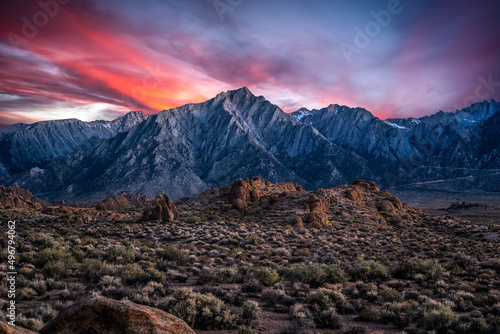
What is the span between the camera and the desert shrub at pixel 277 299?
9070 millimetres

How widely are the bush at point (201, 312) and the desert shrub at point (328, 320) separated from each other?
8.96 ft

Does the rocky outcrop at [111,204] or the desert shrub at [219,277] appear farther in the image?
the rocky outcrop at [111,204]

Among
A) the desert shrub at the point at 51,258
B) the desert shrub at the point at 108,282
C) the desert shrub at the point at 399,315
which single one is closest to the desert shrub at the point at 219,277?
the desert shrub at the point at 108,282

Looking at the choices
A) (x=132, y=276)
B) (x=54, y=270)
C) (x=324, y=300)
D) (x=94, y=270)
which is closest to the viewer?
(x=324, y=300)

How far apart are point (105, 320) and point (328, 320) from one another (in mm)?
6298

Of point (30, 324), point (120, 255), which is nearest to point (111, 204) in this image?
point (120, 255)

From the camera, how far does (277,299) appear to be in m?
9.33

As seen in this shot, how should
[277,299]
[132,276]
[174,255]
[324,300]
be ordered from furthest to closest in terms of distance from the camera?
[174,255]
[132,276]
[277,299]
[324,300]

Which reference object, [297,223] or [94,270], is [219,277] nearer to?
[94,270]

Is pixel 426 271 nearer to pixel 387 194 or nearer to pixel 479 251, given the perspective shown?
pixel 479 251

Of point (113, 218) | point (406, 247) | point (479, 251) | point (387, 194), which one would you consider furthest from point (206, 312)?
point (387, 194)

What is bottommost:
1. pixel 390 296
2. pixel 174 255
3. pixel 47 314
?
pixel 174 255

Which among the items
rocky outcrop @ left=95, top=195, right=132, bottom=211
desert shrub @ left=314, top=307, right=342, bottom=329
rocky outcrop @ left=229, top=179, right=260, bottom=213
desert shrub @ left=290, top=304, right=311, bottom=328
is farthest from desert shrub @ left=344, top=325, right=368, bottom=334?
rocky outcrop @ left=95, top=195, right=132, bottom=211

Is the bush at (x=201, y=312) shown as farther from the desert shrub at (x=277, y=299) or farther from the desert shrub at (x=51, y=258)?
the desert shrub at (x=51, y=258)
